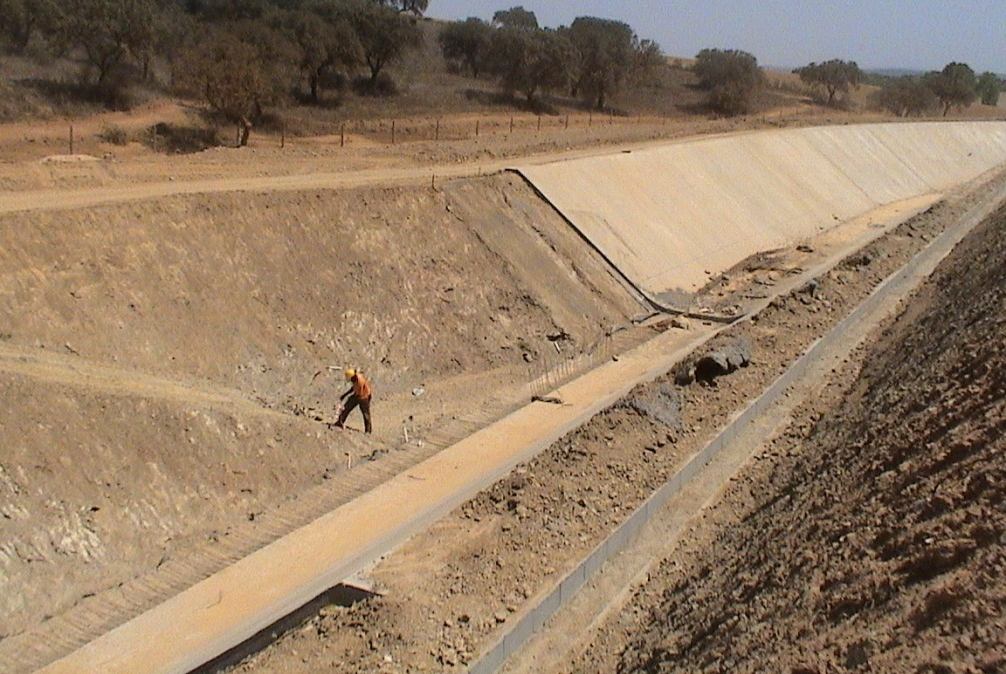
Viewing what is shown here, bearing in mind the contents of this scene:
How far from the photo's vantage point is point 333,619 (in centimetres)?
1084

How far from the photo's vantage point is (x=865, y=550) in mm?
8820

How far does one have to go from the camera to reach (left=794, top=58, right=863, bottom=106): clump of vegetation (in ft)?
285

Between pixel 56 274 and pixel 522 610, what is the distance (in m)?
9.35

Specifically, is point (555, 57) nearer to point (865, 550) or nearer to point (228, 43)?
point (228, 43)

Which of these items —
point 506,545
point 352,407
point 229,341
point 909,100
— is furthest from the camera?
point 909,100

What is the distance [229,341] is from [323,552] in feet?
17.9

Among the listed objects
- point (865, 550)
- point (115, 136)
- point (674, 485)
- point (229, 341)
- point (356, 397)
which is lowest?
point (674, 485)

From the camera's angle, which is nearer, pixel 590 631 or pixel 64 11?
pixel 590 631

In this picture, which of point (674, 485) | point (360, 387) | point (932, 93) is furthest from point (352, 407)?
point (932, 93)

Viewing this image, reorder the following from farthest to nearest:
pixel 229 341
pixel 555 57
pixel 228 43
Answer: pixel 555 57
pixel 228 43
pixel 229 341

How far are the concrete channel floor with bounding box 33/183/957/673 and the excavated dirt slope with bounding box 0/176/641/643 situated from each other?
0.85 m

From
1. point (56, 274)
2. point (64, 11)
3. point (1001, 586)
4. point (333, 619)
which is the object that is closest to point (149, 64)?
point (64, 11)

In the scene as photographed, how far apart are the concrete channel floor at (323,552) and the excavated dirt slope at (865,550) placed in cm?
333

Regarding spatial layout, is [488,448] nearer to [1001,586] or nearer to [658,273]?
[1001,586]
